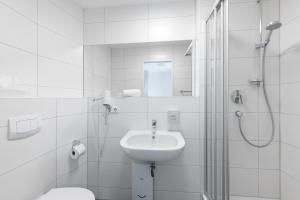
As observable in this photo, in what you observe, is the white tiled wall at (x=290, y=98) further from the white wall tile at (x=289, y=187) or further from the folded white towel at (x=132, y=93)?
the folded white towel at (x=132, y=93)

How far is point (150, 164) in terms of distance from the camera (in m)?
1.63

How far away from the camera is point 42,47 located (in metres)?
1.38

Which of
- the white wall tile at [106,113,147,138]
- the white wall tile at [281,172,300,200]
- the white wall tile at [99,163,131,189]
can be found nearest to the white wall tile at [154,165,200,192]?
the white wall tile at [99,163,131,189]

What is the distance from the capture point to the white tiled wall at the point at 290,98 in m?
1.36

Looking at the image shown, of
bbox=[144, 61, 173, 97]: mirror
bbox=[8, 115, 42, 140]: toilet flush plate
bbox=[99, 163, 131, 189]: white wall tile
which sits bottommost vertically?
bbox=[99, 163, 131, 189]: white wall tile

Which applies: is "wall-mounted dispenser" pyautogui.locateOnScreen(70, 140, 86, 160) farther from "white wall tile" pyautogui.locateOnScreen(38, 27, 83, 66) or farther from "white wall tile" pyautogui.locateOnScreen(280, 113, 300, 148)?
"white wall tile" pyautogui.locateOnScreen(280, 113, 300, 148)

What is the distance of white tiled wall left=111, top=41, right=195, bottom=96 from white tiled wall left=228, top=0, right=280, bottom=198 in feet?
1.50

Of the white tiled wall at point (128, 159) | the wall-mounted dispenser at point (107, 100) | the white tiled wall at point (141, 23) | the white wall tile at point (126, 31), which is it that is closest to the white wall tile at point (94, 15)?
the white tiled wall at point (141, 23)

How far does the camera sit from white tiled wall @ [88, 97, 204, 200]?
1781 millimetres

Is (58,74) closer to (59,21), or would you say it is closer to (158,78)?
(59,21)

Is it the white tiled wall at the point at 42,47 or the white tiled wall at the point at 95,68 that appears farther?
the white tiled wall at the point at 95,68

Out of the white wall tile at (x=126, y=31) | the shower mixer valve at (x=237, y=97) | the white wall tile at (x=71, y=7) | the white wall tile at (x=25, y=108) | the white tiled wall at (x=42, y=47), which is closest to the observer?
the white wall tile at (x=25, y=108)

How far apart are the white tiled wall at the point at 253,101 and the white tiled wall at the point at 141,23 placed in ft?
1.54

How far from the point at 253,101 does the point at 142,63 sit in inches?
44.6
